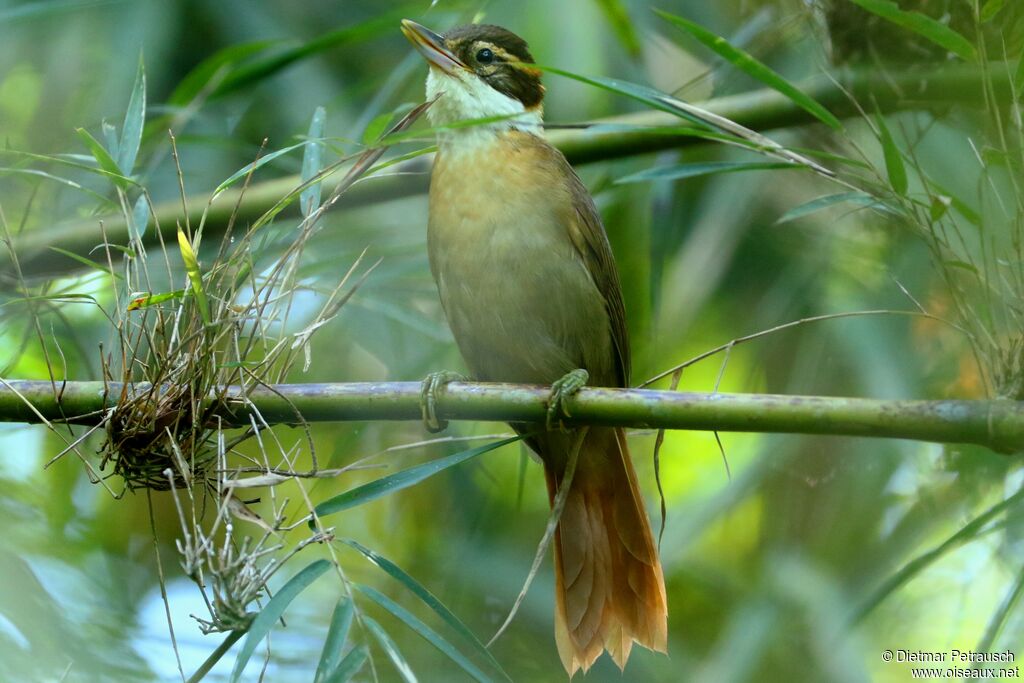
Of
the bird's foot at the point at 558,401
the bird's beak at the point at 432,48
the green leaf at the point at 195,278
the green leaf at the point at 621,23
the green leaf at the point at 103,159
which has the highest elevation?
the green leaf at the point at 621,23

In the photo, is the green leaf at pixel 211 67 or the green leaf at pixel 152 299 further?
the green leaf at pixel 211 67

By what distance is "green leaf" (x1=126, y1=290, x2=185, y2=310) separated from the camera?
2290 mm

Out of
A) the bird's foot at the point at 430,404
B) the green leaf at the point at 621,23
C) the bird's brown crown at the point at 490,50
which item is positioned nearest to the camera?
the bird's foot at the point at 430,404

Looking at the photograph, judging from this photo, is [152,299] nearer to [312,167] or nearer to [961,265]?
[312,167]

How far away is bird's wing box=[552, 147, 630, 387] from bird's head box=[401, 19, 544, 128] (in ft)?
0.91

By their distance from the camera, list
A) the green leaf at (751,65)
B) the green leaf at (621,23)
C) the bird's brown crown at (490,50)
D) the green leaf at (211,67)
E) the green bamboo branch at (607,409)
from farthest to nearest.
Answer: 1. the bird's brown crown at (490,50)
2. the green leaf at (621,23)
3. the green leaf at (211,67)
4. the green leaf at (751,65)
5. the green bamboo branch at (607,409)

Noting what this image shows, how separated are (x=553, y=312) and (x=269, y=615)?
59.3 inches

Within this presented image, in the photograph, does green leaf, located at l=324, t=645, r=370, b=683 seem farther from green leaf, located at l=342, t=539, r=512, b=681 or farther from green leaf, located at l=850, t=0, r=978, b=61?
green leaf, located at l=850, t=0, r=978, b=61

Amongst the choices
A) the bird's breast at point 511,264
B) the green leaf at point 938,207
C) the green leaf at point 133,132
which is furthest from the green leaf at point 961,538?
the green leaf at point 133,132

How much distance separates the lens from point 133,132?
2.72 m

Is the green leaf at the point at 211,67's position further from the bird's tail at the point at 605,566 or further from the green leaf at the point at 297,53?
the bird's tail at the point at 605,566

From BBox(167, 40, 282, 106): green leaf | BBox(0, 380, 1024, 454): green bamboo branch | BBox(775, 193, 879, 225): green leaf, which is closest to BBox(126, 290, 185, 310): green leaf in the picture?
BBox(0, 380, 1024, 454): green bamboo branch

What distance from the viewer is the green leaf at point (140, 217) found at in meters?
2.61

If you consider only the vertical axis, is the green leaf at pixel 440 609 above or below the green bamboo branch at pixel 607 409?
below
